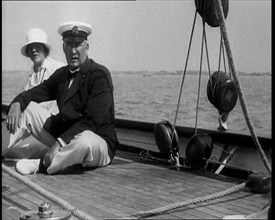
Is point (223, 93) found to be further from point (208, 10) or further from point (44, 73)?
point (44, 73)

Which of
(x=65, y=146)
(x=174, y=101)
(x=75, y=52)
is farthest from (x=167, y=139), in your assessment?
(x=174, y=101)

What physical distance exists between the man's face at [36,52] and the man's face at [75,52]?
0.38m

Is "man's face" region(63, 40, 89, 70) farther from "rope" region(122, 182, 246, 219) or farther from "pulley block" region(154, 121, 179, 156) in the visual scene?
"rope" region(122, 182, 246, 219)

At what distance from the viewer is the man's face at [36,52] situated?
311 centimetres

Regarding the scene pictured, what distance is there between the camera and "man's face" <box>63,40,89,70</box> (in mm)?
2762

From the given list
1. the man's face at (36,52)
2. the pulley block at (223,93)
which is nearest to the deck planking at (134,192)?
the pulley block at (223,93)

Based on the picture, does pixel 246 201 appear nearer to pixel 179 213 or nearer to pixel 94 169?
pixel 179 213

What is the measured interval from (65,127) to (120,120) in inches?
29.1

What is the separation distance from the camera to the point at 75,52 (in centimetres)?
277

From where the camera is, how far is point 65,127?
2.79 metres

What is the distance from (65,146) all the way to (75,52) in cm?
58

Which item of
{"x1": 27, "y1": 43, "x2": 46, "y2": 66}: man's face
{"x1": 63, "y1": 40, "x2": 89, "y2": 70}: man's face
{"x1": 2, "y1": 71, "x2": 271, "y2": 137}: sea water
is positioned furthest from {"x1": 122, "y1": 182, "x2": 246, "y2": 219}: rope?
{"x1": 2, "y1": 71, "x2": 271, "y2": 137}: sea water

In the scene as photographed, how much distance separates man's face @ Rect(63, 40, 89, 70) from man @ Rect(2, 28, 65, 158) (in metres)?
0.28

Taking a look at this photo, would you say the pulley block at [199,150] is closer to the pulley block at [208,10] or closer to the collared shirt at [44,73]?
the pulley block at [208,10]
